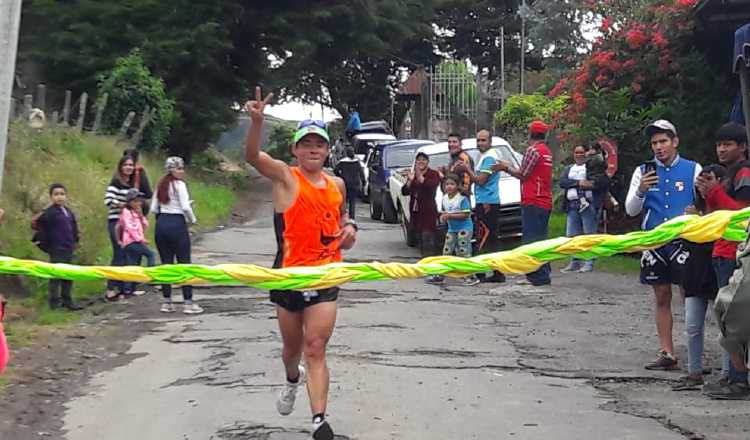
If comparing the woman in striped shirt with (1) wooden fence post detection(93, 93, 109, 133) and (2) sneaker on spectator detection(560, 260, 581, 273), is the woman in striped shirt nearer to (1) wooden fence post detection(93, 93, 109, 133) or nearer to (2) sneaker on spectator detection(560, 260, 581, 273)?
(2) sneaker on spectator detection(560, 260, 581, 273)

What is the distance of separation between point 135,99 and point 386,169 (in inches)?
258

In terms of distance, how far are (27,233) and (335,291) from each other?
756 centimetres

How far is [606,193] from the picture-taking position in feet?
49.6

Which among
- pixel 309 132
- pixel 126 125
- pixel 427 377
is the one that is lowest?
pixel 427 377

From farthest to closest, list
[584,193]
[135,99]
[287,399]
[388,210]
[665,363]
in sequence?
[135,99]
[388,210]
[584,193]
[665,363]
[287,399]

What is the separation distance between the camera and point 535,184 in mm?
13266

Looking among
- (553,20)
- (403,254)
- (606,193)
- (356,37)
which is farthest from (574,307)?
(553,20)

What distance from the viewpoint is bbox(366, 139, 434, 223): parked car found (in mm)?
24125

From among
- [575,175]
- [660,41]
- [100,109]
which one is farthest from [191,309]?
[100,109]

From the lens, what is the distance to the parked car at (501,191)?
17.0 meters

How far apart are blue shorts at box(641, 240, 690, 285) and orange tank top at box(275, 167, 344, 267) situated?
2.83 m

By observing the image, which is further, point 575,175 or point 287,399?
point 575,175

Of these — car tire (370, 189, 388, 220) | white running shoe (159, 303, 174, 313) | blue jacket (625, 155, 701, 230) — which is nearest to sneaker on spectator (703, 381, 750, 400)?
blue jacket (625, 155, 701, 230)

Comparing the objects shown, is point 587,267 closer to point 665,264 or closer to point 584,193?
point 584,193
